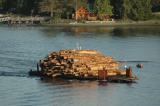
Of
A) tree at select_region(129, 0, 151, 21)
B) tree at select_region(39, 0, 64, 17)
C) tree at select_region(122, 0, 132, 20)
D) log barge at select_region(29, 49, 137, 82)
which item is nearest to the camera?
log barge at select_region(29, 49, 137, 82)

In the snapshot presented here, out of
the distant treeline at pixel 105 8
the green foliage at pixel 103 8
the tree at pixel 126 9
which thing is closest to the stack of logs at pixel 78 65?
the tree at pixel 126 9

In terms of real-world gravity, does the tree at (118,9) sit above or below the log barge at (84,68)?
below

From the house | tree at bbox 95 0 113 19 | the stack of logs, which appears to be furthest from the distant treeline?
the stack of logs

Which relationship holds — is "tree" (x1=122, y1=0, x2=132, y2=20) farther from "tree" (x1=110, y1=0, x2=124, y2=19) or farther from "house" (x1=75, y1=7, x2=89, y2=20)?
"house" (x1=75, y1=7, x2=89, y2=20)

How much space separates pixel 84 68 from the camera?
7475 centimetres

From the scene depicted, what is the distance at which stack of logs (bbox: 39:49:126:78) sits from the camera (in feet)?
245

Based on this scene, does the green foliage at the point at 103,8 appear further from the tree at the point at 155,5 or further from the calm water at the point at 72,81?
the calm water at the point at 72,81

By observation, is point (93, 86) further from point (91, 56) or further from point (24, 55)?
point (24, 55)

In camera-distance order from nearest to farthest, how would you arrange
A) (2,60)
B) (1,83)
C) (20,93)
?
(20,93) → (1,83) → (2,60)

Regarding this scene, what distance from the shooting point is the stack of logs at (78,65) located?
74750mm

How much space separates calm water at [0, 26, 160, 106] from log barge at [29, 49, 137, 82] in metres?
1.11

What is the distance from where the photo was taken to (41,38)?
5187 inches

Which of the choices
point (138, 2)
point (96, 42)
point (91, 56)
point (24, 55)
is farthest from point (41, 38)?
point (91, 56)

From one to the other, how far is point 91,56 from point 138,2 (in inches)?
3856
